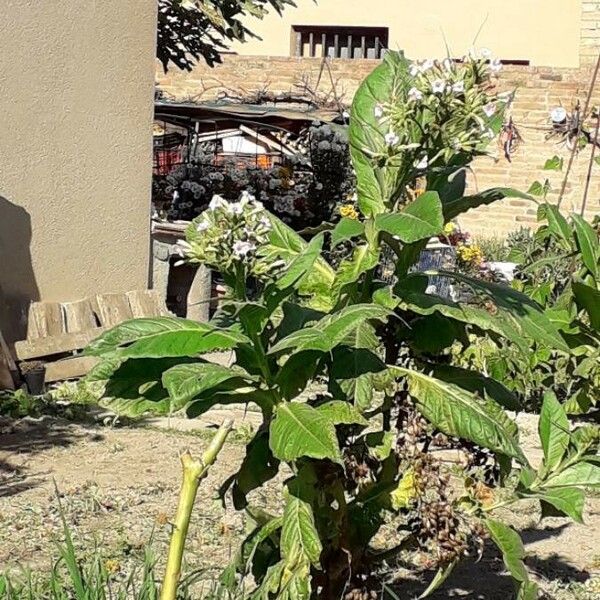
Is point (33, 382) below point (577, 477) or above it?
below

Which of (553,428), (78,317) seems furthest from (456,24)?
(553,428)

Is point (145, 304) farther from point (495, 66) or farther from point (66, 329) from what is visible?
point (495, 66)

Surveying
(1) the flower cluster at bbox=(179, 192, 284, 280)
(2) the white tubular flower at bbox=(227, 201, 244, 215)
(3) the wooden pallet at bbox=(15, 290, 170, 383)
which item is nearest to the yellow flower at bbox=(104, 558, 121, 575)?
(1) the flower cluster at bbox=(179, 192, 284, 280)

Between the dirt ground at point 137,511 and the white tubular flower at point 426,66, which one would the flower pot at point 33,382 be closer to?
Answer: the dirt ground at point 137,511

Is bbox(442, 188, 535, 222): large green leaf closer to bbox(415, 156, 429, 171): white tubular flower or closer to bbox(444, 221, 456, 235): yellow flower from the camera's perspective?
bbox(444, 221, 456, 235): yellow flower

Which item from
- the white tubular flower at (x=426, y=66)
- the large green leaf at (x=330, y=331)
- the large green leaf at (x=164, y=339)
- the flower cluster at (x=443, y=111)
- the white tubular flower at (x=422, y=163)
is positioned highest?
the white tubular flower at (x=426, y=66)

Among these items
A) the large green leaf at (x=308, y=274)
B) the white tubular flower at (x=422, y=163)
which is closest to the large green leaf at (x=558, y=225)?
the large green leaf at (x=308, y=274)

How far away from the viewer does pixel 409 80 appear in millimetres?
2783

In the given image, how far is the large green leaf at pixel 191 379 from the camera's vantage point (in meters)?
2.48

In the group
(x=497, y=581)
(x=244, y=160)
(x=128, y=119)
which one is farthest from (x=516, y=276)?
(x=244, y=160)

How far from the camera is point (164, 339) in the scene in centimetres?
261

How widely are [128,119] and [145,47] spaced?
0.64m

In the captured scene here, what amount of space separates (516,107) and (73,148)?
7520 mm

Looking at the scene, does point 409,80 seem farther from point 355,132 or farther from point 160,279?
point 160,279
